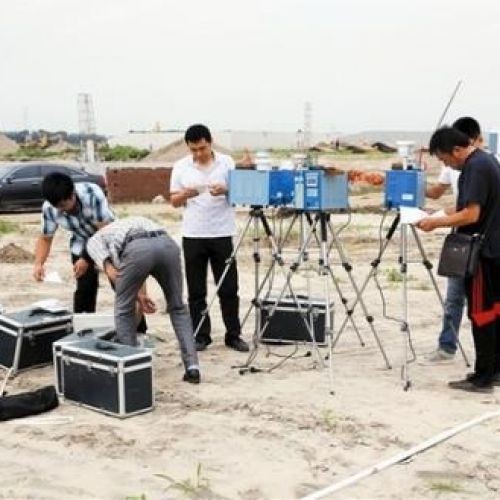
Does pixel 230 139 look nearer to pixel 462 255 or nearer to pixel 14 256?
pixel 14 256

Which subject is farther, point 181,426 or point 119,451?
point 181,426

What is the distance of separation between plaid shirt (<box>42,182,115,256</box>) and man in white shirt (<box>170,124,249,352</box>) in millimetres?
564

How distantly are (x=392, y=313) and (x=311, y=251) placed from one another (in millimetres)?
4410

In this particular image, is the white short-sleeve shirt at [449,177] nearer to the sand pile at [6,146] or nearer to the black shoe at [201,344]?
the black shoe at [201,344]

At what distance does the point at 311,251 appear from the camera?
1296 centimetres

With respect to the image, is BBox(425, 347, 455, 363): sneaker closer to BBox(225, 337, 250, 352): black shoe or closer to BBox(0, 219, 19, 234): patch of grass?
BBox(225, 337, 250, 352): black shoe

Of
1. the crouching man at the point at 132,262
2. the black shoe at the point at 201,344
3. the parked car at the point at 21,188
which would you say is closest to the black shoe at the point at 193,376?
the crouching man at the point at 132,262

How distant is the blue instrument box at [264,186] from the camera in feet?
20.5

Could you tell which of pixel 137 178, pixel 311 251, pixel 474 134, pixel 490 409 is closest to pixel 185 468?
pixel 490 409

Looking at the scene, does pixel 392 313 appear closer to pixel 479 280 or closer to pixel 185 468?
pixel 479 280

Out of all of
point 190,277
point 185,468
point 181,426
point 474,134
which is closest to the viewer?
point 185,468

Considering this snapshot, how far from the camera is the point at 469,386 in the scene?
5.79 meters

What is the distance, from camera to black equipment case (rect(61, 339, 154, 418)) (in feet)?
17.3

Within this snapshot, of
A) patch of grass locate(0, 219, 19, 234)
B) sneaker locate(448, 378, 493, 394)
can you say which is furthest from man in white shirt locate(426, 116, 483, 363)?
patch of grass locate(0, 219, 19, 234)
